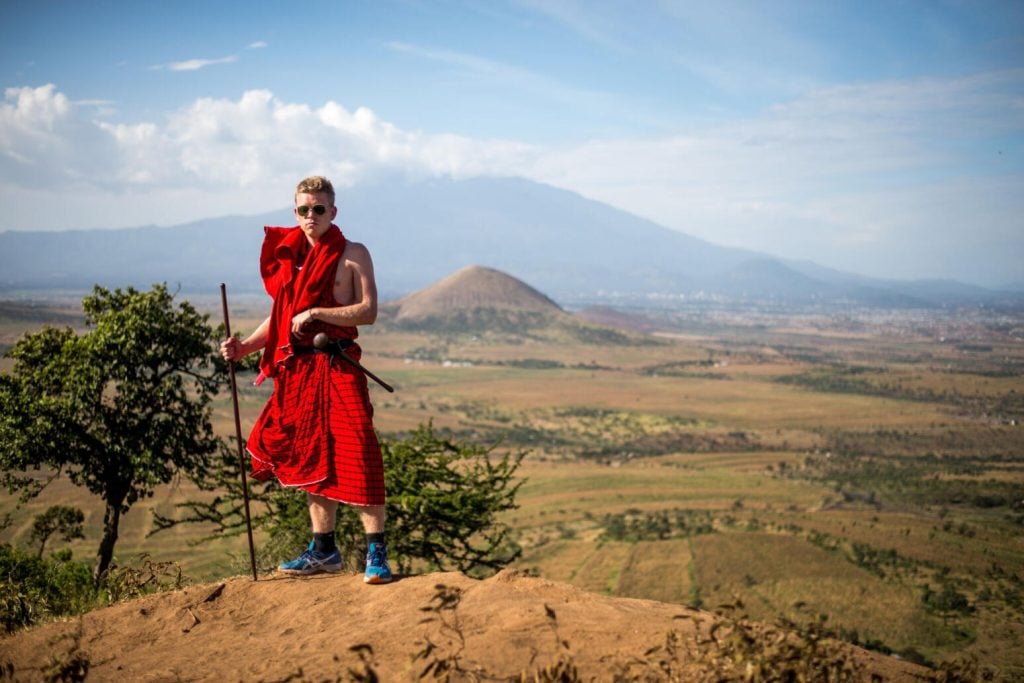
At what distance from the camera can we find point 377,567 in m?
5.01

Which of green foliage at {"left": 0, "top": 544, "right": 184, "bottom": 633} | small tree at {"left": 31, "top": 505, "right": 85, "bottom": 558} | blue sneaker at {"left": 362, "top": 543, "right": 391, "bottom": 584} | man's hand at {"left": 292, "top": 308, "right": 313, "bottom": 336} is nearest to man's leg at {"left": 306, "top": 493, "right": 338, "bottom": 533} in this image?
blue sneaker at {"left": 362, "top": 543, "right": 391, "bottom": 584}

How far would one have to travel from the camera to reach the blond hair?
507 centimetres

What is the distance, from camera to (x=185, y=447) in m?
10.3

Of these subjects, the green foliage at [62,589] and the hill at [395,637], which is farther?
the green foliage at [62,589]

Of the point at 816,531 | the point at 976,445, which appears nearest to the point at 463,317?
the point at 976,445

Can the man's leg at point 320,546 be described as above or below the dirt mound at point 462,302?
below

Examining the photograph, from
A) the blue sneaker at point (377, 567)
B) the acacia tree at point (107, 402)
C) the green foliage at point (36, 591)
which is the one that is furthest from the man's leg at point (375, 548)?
the acacia tree at point (107, 402)

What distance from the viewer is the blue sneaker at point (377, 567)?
4977 mm

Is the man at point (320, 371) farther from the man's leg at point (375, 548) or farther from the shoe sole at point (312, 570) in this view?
the shoe sole at point (312, 570)

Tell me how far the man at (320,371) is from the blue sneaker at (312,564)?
1.32 ft

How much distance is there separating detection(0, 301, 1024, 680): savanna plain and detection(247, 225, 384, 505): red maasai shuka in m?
2.70

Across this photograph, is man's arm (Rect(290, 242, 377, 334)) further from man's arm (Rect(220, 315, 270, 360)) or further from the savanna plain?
the savanna plain

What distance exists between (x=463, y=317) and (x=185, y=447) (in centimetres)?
17044

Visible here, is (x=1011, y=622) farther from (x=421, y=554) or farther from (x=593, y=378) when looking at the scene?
(x=593, y=378)
